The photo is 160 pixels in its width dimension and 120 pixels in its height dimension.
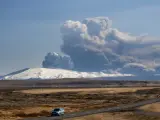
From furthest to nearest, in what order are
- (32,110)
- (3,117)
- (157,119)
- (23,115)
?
1. (32,110)
2. (23,115)
3. (3,117)
4. (157,119)

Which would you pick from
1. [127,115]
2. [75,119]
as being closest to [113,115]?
[127,115]

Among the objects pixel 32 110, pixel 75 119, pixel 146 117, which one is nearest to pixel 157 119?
pixel 146 117

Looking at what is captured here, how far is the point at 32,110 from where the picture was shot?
120 metres

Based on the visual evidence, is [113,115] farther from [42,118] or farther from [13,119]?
[13,119]

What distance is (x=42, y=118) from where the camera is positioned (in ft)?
317

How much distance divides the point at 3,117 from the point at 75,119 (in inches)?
772

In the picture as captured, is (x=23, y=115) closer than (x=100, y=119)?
No

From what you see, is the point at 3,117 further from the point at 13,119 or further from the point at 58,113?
the point at 58,113

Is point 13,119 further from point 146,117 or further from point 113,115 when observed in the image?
point 146,117

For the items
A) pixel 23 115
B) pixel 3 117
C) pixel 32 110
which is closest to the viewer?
pixel 3 117

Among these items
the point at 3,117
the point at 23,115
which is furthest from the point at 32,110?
the point at 3,117

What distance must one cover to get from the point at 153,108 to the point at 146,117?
2584 cm

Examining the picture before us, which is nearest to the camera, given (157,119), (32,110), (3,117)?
(157,119)

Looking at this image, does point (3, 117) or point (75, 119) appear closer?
point (75, 119)
